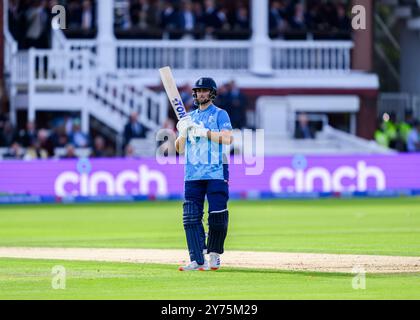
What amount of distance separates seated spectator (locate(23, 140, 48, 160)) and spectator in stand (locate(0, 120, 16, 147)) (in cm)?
88

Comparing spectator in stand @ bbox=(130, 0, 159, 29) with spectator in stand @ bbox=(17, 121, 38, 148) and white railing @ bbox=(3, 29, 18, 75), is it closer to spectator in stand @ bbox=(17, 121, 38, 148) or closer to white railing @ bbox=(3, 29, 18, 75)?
white railing @ bbox=(3, 29, 18, 75)

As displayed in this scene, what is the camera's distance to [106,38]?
136 ft

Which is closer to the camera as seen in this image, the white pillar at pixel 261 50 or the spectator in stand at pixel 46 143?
the spectator in stand at pixel 46 143

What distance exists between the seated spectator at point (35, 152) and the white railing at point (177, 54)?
657 centimetres

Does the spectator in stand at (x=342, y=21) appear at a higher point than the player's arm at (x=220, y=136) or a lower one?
higher

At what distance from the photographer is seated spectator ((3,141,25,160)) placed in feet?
117

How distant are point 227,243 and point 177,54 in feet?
71.2

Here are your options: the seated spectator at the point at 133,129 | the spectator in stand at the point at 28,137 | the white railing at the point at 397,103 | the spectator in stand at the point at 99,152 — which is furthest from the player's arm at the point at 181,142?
the white railing at the point at 397,103

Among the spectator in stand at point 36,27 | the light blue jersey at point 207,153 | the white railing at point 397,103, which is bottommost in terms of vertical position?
the white railing at point 397,103

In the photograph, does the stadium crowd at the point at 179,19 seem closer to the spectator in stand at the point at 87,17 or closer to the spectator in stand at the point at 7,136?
the spectator in stand at the point at 87,17

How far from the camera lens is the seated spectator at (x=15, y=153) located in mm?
35656

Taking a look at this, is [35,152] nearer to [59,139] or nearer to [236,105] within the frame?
[59,139]
